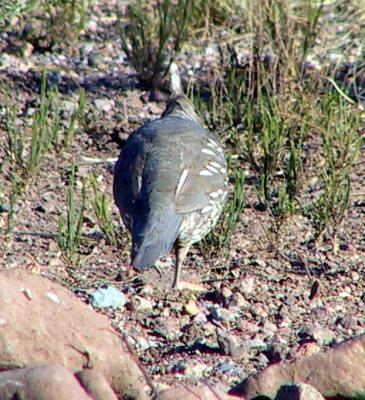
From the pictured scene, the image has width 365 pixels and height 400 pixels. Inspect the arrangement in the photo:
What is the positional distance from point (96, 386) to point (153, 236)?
2.06 meters

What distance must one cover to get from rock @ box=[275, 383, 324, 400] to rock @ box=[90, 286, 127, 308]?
1937 mm

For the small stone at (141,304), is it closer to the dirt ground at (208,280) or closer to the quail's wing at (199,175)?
the dirt ground at (208,280)

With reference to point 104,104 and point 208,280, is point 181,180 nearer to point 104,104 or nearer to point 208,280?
point 208,280

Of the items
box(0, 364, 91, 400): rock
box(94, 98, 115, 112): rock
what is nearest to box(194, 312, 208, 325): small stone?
box(0, 364, 91, 400): rock

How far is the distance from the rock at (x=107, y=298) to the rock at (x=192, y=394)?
1797 millimetres

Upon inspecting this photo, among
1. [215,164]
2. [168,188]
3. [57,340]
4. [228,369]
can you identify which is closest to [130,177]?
[168,188]

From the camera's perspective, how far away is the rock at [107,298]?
638 cm

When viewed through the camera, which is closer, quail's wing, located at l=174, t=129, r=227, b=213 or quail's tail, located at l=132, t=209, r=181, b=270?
quail's tail, located at l=132, t=209, r=181, b=270

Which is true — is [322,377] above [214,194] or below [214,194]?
above

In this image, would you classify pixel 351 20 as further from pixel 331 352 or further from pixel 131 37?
pixel 331 352

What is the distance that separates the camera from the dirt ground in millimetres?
5742

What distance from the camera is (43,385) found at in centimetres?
425

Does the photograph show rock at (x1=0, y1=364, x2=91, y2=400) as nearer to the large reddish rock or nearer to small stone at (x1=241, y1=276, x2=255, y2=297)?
the large reddish rock

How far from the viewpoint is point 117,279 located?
6.89 metres
